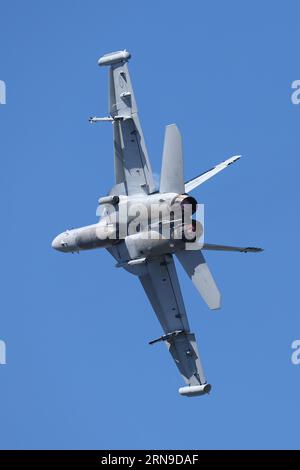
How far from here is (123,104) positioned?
5134cm

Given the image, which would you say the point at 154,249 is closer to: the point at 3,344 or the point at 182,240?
the point at 182,240

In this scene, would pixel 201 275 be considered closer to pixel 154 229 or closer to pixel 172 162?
pixel 154 229

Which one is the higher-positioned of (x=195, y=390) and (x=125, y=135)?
(x=125, y=135)

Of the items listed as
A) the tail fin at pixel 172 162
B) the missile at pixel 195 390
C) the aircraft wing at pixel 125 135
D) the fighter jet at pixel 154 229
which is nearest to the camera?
the tail fin at pixel 172 162

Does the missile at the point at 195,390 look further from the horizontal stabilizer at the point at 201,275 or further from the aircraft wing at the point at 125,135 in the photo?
the aircraft wing at the point at 125,135

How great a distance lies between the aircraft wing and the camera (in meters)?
50.8

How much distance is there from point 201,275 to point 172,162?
9.04 ft

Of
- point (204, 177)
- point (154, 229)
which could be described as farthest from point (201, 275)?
point (204, 177)

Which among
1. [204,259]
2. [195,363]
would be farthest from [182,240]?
[195,363]

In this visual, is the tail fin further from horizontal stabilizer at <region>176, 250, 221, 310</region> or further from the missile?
the missile

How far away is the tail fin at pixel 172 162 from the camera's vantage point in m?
48.6

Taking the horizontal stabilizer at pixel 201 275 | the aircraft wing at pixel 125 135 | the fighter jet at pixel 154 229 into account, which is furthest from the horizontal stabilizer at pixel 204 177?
the horizontal stabilizer at pixel 201 275

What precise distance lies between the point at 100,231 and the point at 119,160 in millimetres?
1755

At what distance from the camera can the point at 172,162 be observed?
48719 mm
